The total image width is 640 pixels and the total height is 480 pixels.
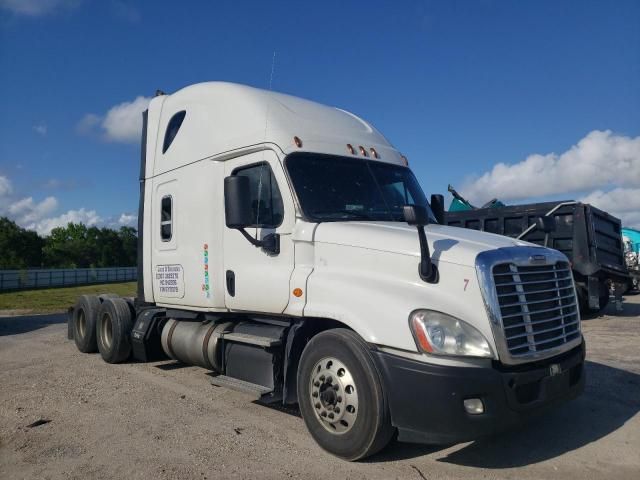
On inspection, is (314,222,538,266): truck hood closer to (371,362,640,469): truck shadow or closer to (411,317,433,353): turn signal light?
(411,317,433,353): turn signal light

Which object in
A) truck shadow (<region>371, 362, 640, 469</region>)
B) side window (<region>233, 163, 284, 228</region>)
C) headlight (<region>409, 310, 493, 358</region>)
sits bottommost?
truck shadow (<region>371, 362, 640, 469</region>)

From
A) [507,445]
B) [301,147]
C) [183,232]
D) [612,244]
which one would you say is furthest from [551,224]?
[612,244]

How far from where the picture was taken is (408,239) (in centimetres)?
438

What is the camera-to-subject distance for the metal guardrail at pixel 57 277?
40969 mm

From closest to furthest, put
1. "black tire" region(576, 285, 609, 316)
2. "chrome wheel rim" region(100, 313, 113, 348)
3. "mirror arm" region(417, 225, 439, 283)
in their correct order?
Answer: 1. "mirror arm" region(417, 225, 439, 283)
2. "chrome wheel rim" region(100, 313, 113, 348)
3. "black tire" region(576, 285, 609, 316)

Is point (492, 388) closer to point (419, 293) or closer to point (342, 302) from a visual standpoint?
point (419, 293)

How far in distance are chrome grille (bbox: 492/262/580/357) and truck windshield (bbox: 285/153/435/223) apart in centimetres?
150

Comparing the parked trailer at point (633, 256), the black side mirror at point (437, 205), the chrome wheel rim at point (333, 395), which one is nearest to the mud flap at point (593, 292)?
the parked trailer at point (633, 256)

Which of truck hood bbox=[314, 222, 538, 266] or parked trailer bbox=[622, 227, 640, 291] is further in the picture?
parked trailer bbox=[622, 227, 640, 291]

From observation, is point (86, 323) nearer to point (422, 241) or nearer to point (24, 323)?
point (24, 323)

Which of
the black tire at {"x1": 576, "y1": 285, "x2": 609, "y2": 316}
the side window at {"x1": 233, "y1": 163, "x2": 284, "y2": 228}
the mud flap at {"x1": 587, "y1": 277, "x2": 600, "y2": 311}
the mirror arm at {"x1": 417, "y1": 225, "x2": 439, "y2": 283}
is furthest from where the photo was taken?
the black tire at {"x1": 576, "y1": 285, "x2": 609, "y2": 316}

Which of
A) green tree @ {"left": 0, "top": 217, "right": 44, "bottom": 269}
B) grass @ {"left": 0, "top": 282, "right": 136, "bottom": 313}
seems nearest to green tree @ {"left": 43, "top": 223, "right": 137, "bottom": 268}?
green tree @ {"left": 0, "top": 217, "right": 44, "bottom": 269}

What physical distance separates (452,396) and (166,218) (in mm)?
4777

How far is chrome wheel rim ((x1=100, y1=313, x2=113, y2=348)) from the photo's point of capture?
864cm
